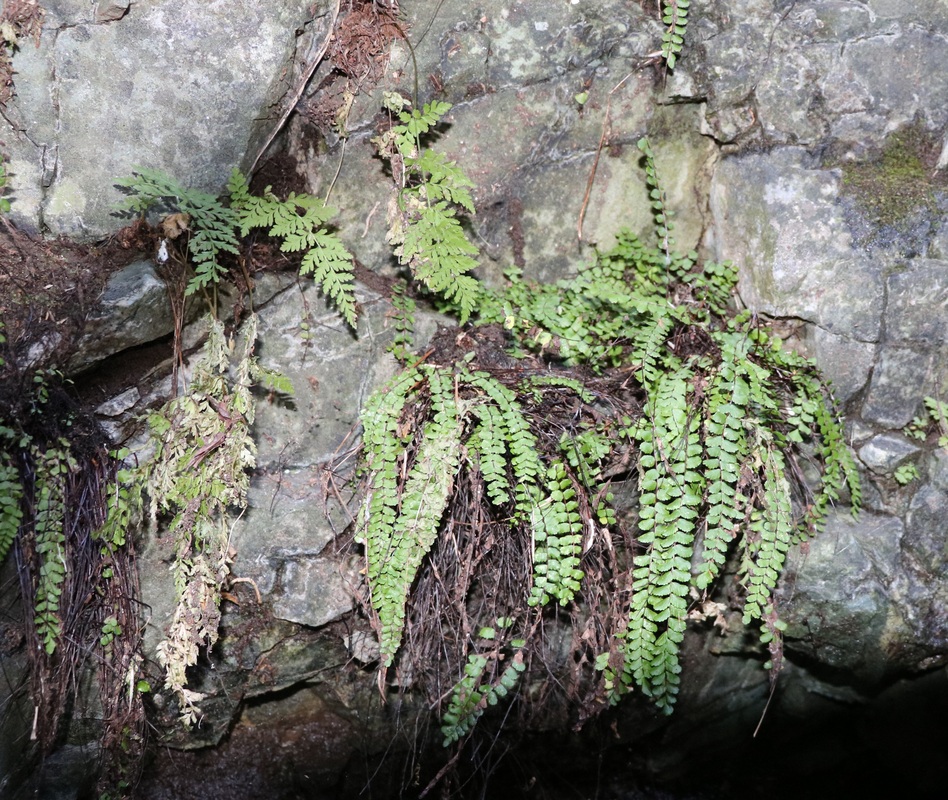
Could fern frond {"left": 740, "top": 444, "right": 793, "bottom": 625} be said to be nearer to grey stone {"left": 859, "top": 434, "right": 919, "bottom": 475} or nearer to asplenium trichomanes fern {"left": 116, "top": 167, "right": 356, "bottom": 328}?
grey stone {"left": 859, "top": 434, "right": 919, "bottom": 475}

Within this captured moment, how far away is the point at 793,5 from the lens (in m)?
3.72

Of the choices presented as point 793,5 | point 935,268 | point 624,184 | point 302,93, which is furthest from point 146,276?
point 935,268

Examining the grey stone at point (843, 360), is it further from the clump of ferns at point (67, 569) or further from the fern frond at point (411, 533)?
the clump of ferns at point (67, 569)

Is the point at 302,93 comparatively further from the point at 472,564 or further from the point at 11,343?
the point at 472,564

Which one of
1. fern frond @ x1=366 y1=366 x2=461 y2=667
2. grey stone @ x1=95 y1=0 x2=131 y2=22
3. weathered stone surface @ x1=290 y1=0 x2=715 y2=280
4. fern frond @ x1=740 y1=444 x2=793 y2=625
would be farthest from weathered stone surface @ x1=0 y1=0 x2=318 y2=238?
fern frond @ x1=740 y1=444 x2=793 y2=625

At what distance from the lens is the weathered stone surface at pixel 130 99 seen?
3410 mm

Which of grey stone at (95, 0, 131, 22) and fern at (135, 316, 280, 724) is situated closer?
fern at (135, 316, 280, 724)

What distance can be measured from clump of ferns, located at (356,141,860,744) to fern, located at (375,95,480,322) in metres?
0.35

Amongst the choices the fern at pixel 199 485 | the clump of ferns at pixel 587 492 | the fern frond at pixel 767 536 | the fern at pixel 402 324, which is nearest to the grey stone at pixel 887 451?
the clump of ferns at pixel 587 492

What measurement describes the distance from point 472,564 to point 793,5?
2.79m

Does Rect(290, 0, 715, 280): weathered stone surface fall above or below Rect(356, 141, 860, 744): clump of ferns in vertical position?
above

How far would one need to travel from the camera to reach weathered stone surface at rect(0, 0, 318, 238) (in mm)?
3410

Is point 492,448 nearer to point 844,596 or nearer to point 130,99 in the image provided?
point 844,596

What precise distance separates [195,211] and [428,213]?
36.3 inches
